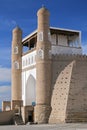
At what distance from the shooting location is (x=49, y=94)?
3416 cm

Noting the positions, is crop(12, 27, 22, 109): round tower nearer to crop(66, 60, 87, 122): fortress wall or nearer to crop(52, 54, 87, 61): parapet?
crop(52, 54, 87, 61): parapet

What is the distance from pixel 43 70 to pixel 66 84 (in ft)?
9.34

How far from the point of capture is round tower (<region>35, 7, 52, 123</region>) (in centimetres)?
3391

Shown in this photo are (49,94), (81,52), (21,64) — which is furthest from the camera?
(21,64)

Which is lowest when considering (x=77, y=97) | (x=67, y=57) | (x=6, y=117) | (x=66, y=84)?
(x=6, y=117)

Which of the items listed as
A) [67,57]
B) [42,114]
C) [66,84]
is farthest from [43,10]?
[42,114]

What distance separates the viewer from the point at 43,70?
112 feet

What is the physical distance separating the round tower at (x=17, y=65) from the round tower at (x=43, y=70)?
5.70m

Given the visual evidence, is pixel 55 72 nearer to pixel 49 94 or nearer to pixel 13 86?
pixel 49 94

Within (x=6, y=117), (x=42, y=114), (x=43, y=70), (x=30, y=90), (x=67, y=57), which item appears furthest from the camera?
(x=30, y=90)

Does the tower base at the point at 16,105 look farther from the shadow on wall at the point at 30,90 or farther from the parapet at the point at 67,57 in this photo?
the parapet at the point at 67,57

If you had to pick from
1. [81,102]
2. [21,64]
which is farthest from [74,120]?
[21,64]

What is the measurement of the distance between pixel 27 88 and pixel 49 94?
6.47 meters

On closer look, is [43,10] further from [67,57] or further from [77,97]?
[77,97]
